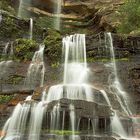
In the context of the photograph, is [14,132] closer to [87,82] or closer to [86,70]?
[87,82]

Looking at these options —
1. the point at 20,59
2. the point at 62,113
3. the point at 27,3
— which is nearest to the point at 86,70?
the point at 20,59

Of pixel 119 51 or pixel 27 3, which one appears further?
pixel 27 3

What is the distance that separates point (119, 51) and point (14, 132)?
9.44 m

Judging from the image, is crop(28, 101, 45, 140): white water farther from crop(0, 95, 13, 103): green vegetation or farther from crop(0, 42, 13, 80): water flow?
crop(0, 42, 13, 80): water flow

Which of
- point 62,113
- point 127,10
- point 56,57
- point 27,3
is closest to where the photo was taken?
point 62,113

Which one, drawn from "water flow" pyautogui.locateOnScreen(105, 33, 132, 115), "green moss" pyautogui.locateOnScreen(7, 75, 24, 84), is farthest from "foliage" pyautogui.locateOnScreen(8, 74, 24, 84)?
"water flow" pyautogui.locateOnScreen(105, 33, 132, 115)

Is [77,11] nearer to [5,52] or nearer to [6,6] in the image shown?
[6,6]

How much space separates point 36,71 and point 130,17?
8858mm

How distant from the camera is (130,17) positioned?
2312cm

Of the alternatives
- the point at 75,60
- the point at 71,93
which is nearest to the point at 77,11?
the point at 75,60

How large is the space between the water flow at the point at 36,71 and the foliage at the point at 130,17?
6.97m

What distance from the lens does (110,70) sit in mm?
17875

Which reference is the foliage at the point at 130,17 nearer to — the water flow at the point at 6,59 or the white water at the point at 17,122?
the water flow at the point at 6,59

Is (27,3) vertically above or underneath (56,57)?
above
